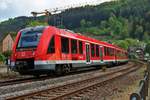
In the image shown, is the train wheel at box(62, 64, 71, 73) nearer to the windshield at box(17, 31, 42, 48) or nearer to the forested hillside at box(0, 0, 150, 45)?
the windshield at box(17, 31, 42, 48)

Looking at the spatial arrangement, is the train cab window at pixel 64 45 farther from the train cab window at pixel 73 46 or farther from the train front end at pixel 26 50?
the train front end at pixel 26 50

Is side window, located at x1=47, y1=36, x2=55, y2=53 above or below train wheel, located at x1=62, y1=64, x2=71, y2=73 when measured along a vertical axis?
above

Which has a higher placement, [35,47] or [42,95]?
[35,47]

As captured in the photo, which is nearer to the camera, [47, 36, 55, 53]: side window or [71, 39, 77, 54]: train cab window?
[47, 36, 55, 53]: side window

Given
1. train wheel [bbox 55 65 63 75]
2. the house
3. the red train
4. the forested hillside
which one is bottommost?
train wheel [bbox 55 65 63 75]

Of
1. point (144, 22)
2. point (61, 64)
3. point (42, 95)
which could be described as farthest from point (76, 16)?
point (42, 95)

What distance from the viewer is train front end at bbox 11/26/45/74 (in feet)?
71.8

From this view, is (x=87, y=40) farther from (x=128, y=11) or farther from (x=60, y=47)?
(x=128, y=11)

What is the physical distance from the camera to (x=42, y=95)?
45.0 ft

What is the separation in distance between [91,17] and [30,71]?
518 feet

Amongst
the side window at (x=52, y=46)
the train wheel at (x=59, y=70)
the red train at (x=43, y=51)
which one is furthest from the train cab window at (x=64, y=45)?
the side window at (x=52, y=46)

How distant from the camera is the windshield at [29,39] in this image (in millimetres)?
22498

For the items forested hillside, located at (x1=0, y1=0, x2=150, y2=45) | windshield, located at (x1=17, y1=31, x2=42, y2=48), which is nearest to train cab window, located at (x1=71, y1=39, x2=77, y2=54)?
windshield, located at (x1=17, y1=31, x2=42, y2=48)

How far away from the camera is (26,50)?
22203 mm
